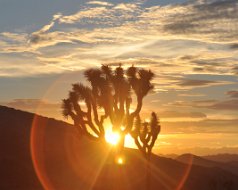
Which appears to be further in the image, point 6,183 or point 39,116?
point 39,116

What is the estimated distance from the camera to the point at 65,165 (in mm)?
41688

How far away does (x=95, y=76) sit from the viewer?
24719 mm

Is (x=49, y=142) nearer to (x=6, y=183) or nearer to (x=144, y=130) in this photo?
(x=6, y=183)

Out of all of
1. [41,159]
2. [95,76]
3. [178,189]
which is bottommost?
[178,189]

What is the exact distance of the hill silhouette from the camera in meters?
34.8

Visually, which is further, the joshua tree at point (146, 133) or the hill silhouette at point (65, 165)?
the hill silhouette at point (65, 165)

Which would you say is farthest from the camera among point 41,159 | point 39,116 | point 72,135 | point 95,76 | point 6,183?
point 39,116

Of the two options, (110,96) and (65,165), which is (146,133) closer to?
(110,96)

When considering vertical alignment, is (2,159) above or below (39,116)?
below

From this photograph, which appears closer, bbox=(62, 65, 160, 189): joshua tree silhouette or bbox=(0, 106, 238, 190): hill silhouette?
bbox=(62, 65, 160, 189): joshua tree silhouette

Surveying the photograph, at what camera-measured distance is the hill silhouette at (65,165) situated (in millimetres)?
34844

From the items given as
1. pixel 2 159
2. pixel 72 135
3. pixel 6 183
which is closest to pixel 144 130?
pixel 6 183

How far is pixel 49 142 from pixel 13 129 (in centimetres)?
365

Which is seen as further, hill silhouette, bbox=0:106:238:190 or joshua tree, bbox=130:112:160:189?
hill silhouette, bbox=0:106:238:190
